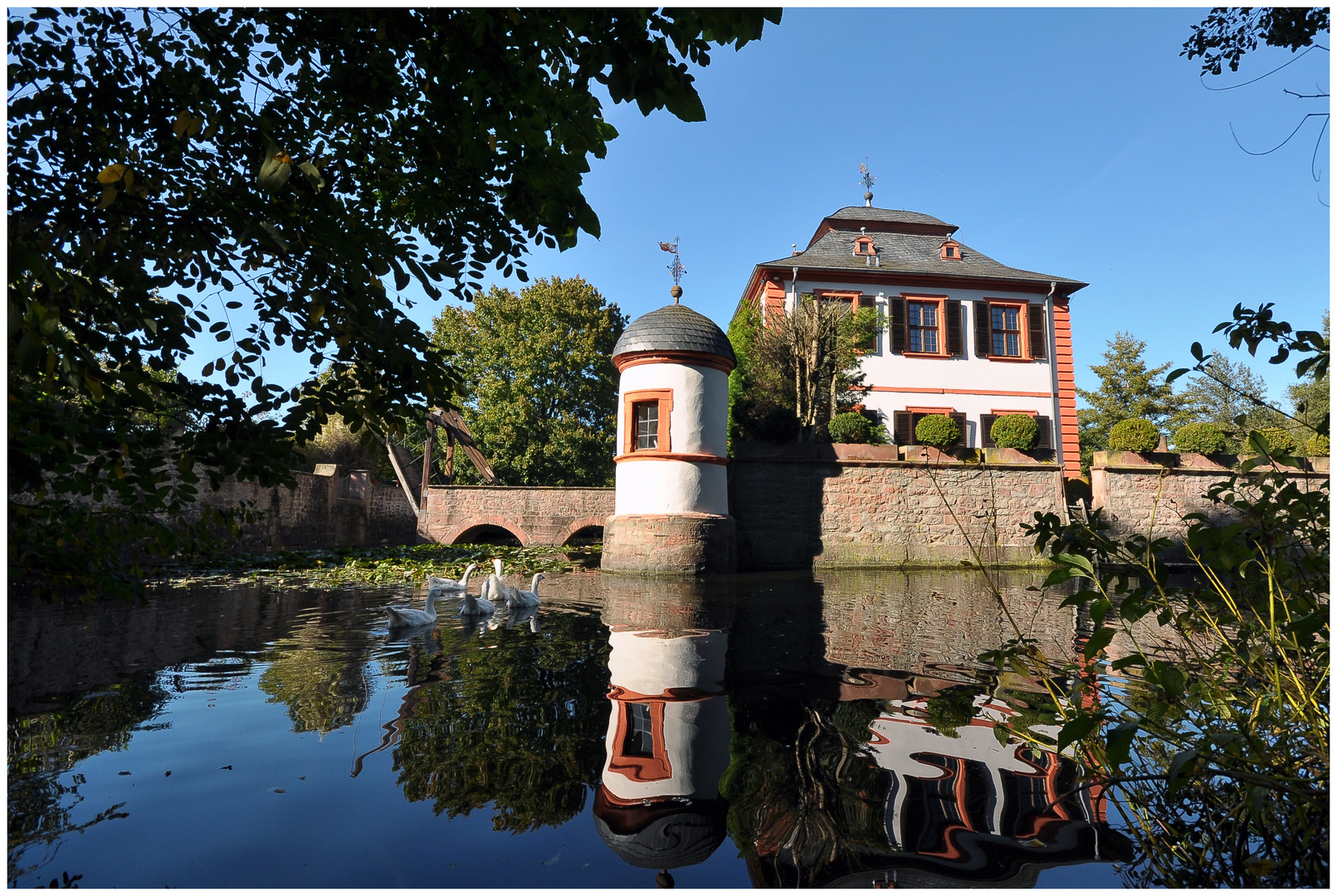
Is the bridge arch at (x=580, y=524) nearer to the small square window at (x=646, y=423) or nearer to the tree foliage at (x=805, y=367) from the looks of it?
the tree foliage at (x=805, y=367)

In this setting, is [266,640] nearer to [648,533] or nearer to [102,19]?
[102,19]

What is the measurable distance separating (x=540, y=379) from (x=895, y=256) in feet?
55.2

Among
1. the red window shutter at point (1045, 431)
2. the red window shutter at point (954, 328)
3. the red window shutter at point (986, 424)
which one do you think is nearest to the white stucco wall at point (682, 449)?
the red window shutter at point (954, 328)

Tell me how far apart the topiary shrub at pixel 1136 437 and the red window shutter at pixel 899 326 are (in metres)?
6.22

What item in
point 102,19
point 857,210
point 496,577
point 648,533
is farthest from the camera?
point 857,210

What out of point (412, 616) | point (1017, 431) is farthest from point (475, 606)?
point (1017, 431)

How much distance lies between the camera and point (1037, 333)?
73.2 feet

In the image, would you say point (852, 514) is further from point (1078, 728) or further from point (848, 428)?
point (1078, 728)

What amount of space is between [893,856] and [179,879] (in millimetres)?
2266

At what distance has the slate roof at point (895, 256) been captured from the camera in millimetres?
22328

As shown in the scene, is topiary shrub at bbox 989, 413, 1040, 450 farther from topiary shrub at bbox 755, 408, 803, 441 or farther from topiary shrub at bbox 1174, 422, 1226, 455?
topiary shrub at bbox 755, 408, 803, 441

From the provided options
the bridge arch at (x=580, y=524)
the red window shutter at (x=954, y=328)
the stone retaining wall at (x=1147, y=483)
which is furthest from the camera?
the red window shutter at (x=954, y=328)

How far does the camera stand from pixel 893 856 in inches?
92.7

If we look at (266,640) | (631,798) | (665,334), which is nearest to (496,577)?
(266,640)
